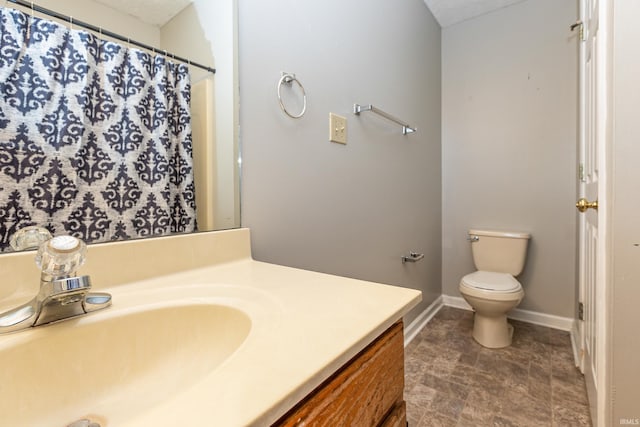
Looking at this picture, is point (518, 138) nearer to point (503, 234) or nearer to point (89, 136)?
point (503, 234)

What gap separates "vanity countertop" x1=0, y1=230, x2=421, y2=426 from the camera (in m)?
0.28

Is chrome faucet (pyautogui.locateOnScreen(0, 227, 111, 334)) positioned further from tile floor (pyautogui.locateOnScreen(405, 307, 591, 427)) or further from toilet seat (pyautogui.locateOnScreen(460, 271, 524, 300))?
toilet seat (pyautogui.locateOnScreen(460, 271, 524, 300))

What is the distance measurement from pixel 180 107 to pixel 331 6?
846 millimetres

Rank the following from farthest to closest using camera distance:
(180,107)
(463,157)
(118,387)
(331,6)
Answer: (463,157) < (331,6) < (180,107) < (118,387)

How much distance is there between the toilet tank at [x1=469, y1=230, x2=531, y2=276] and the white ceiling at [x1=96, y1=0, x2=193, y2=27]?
2.20 metres

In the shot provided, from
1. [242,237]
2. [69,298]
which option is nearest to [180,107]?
[242,237]

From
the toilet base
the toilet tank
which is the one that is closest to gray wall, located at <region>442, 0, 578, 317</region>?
the toilet tank

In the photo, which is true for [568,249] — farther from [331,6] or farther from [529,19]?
[331,6]

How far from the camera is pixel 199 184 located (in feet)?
2.78

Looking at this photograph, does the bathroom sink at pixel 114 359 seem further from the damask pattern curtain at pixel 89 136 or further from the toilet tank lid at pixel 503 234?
the toilet tank lid at pixel 503 234

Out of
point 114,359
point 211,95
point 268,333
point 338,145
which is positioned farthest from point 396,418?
point 338,145

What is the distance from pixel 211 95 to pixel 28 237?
1.80 feet

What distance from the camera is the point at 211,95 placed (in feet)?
2.85

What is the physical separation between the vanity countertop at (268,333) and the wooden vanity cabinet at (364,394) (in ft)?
0.08
